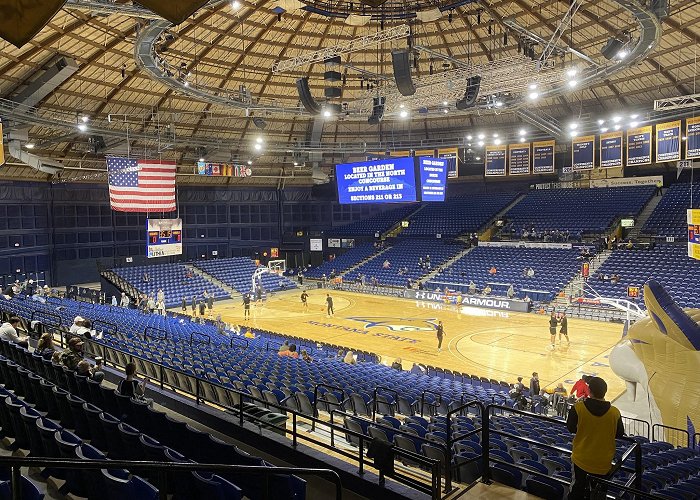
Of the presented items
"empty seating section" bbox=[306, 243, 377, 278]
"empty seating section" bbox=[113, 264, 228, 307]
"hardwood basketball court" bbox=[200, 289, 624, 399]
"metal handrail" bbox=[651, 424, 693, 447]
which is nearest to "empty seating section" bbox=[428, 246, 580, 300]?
"hardwood basketball court" bbox=[200, 289, 624, 399]

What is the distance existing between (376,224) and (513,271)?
16958 millimetres

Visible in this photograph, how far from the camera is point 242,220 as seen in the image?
47.8 meters

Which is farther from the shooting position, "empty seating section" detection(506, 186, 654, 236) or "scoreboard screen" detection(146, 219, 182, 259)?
"empty seating section" detection(506, 186, 654, 236)

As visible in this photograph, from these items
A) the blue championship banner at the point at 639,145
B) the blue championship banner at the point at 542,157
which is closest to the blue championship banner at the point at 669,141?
the blue championship banner at the point at 639,145

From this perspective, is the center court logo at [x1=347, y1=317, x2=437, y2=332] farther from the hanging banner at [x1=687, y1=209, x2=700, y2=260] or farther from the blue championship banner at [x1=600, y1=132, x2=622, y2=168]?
the blue championship banner at [x1=600, y1=132, x2=622, y2=168]

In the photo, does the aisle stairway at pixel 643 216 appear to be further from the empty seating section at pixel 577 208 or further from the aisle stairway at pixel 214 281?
the aisle stairway at pixel 214 281

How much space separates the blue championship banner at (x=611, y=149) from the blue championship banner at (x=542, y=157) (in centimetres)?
368

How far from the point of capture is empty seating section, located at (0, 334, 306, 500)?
14.5 feet

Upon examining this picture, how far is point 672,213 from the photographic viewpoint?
32.3 meters

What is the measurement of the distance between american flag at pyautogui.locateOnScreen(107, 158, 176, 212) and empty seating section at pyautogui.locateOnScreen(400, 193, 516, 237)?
22.1 meters

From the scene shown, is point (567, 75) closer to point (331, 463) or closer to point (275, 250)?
A: point (331, 463)

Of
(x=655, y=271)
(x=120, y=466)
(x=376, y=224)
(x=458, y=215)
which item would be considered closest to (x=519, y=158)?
(x=458, y=215)

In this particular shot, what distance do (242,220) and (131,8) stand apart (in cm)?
3379

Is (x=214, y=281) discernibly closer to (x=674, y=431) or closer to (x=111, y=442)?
(x=674, y=431)
